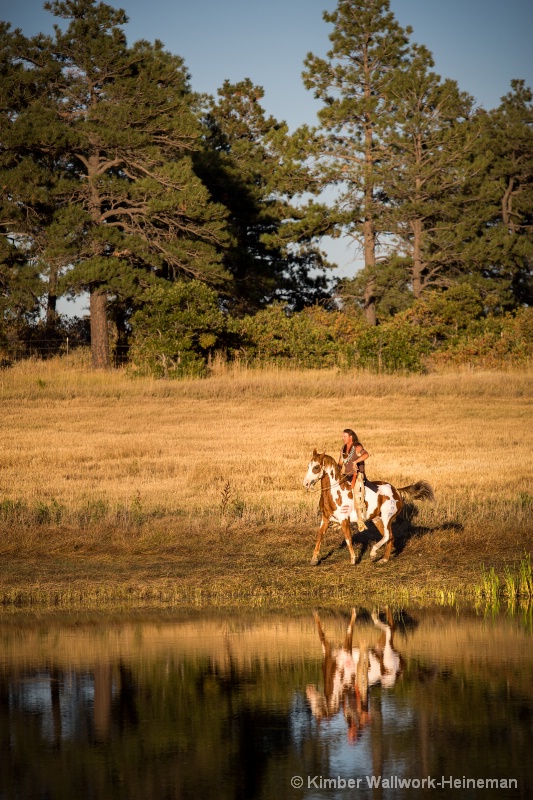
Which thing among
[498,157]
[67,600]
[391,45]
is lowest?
[67,600]

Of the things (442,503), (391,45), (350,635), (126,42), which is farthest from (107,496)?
(391,45)

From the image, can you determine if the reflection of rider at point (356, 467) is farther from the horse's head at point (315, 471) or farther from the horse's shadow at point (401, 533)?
the horse's shadow at point (401, 533)

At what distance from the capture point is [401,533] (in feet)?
58.7

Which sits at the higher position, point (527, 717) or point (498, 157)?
point (498, 157)

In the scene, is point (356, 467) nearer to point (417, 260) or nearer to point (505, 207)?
point (417, 260)

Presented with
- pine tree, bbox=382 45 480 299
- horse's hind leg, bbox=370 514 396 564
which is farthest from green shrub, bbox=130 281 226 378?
horse's hind leg, bbox=370 514 396 564

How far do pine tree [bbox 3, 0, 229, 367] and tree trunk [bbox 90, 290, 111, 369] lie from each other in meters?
0.04

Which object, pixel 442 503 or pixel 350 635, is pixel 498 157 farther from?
pixel 350 635

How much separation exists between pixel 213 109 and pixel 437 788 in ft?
198

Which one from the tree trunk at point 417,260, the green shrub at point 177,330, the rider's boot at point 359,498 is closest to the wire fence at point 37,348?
the green shrub at point 177,330

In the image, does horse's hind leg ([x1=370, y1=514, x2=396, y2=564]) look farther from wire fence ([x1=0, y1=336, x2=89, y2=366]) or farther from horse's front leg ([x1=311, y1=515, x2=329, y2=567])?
wire fence ([x1=0, y1=336, x2=89, y2=366])

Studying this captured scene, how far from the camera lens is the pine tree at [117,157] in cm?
4431

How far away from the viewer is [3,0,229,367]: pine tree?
145ft

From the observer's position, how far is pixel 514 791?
23.4 feet
